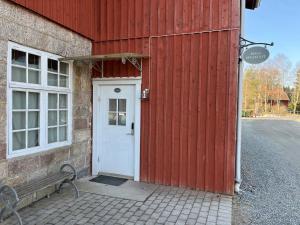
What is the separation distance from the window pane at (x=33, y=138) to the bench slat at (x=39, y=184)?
572 millimetres

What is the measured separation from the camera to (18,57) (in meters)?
3.88

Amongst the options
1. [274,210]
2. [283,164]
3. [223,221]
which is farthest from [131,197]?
[283,164]

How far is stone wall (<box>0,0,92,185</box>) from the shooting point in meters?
3.56

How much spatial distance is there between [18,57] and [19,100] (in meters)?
0.65

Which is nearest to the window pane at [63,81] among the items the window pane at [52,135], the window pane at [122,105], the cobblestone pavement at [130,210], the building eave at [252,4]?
the window pane at [52,135]

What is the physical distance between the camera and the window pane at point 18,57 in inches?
149

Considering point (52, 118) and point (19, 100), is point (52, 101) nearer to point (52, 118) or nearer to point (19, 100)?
point (52, 118)

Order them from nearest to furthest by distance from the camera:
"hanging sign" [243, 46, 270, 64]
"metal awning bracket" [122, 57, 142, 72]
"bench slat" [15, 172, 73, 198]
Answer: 1. "bench slat" [15, 172, 73, 198]
2. "hanging sign" [243, 46, 270, 64]
3. "metal awning bracket" [122, 57, 142, 72]

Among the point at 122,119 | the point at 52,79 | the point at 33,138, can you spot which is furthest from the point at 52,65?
the point at 122,119

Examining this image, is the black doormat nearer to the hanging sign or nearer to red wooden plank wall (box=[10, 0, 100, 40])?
red wooden plank wall (box=[10, 0, 100, 40])

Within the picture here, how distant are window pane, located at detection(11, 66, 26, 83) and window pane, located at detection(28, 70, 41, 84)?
0.11m

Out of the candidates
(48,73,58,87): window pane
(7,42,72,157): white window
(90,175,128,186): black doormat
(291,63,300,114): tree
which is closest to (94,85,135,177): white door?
(90,175,128,186): black doormat

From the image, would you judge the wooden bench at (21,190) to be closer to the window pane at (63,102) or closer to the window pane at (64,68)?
the window pane at (63,102)

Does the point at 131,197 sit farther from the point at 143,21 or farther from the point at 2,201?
the point at 143,21
